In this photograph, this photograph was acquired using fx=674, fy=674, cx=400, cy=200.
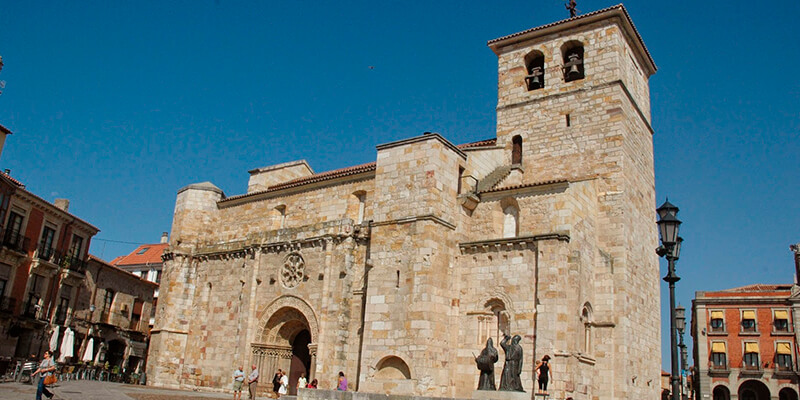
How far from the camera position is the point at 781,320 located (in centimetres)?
3981

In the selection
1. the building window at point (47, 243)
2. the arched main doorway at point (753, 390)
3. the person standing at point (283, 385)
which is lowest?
the person standing at point (283, 385)

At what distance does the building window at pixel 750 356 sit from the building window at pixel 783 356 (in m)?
1.10

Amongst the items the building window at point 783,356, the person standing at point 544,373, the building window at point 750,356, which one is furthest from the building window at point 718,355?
the person standing at point 544,373

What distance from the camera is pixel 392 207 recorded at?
2019 cm

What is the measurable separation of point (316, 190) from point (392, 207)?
5.42 m

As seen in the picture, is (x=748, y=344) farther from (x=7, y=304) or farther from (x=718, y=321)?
(x=7, y=304)

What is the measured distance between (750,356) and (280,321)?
30.6 meters

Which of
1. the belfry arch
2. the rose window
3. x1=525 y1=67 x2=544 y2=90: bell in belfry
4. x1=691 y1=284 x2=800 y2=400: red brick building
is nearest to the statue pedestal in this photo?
the belfry arch

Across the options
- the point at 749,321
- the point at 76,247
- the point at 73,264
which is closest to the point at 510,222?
the point at 73,264

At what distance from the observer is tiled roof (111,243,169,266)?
45.1 metres

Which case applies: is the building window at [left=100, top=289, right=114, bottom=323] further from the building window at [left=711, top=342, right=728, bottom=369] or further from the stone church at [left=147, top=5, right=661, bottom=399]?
the building window at [left=711, top=342, right=728, bottom=369]

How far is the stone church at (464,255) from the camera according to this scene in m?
18.4

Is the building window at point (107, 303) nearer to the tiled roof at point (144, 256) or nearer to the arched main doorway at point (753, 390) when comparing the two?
the tiled roof at point (144, 256)

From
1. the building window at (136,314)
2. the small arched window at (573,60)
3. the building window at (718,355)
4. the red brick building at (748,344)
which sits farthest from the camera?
the building window at (718,355)
